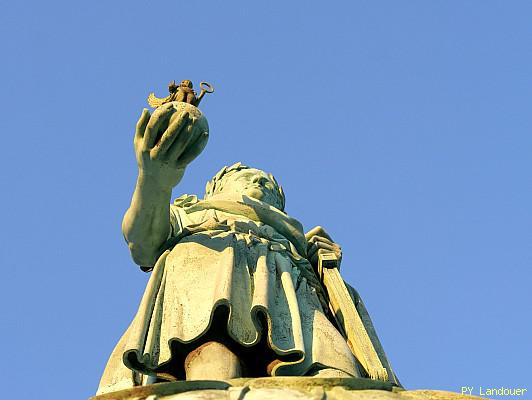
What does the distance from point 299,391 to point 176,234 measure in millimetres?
3440

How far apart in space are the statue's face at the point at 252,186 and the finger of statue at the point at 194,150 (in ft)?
7.62

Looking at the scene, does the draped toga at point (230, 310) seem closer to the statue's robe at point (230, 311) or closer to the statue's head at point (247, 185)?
the statue's robe at point (230, 311)

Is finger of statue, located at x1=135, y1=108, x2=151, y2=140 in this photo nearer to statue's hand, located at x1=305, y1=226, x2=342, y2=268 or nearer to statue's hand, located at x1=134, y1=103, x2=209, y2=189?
statue's hand, located at x1=134, y1=103, x2=209, y2=189

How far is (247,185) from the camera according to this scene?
45.3 ft

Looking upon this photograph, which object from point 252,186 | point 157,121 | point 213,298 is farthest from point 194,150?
point 252,186

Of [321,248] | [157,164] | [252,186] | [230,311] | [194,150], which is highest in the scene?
[252,186]

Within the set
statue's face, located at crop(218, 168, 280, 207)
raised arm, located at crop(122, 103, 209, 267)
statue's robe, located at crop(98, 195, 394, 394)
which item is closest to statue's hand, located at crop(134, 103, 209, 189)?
raised arm, located at crop(122, 103, 209, 267)

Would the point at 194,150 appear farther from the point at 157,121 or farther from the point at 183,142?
the point at 157,121

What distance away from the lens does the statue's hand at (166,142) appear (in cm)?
1094

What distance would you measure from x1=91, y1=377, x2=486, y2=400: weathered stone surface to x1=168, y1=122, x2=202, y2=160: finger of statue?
2345 mm

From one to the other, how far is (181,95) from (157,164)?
0.80 metres

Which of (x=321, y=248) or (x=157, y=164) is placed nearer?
(x=157, y=164)

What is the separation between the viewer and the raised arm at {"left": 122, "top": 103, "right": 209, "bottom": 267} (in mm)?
10945

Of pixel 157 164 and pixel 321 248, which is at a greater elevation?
pixel 321 248
